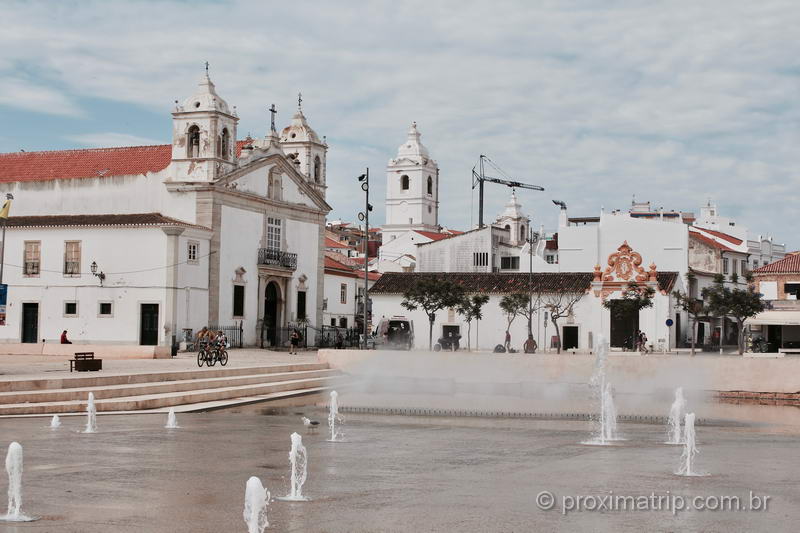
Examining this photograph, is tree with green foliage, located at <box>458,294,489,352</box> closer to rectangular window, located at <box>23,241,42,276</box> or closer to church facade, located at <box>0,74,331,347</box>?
church facade, located at <box>0,74,331,347</box>

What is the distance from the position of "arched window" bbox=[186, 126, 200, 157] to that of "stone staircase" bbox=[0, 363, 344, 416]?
17784 mm

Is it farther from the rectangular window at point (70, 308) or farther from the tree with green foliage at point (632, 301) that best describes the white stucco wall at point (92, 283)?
the tree with green foliage at point (632, 301)

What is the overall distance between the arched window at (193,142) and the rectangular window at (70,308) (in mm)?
7465

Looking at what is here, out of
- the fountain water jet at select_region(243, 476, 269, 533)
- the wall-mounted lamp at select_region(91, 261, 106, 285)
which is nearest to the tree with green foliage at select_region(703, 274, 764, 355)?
the wall-mounted lamp at select_region(91, 261, 106, 285)

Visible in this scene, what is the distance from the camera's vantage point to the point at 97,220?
1617 inches

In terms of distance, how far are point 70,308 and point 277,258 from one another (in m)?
9.43

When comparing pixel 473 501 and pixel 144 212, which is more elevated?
pixel 144 212

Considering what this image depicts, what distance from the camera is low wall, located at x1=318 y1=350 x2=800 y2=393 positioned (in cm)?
2238

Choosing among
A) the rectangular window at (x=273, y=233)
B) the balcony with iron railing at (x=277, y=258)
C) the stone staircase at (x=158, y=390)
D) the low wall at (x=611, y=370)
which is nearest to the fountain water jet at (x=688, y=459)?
the stone staircase at (x=158, y=390)

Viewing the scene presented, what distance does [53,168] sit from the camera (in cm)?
4544

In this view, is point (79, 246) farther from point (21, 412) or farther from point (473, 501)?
point (473, 501)

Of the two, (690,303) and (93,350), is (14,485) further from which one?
(690,303)

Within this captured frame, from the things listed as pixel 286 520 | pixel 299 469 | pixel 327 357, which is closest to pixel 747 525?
pixel 286 520

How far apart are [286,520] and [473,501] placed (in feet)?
6.01
